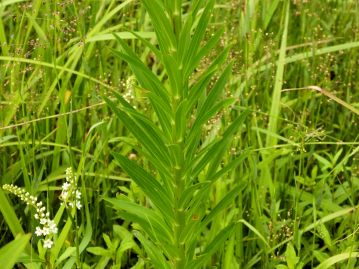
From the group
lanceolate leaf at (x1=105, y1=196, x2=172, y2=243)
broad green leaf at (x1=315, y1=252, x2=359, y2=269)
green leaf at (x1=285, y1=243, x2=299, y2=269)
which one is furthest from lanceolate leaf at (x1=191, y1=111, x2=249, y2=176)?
broad green leaf at (x1=315, y1=252, x2=359, y2=269)

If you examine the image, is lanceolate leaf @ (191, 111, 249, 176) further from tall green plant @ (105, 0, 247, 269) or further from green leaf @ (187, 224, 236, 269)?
green leaf @ (187, 224, 236, 269)

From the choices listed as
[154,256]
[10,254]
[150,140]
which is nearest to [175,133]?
[150,140]

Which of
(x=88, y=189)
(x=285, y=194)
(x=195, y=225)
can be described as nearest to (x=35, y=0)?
(x=88, y=189)

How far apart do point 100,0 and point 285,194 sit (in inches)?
43.8

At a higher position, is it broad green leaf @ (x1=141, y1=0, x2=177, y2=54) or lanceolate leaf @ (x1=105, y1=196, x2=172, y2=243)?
broad green leaf @ (x1=141, y1=0, x2=177, y2=54)

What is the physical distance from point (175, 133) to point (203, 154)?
321 mm

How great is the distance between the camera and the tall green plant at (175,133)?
1.28 metres

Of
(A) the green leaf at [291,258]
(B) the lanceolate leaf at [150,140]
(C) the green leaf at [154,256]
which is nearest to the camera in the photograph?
(B) the lanceolate leaf at [150,140]

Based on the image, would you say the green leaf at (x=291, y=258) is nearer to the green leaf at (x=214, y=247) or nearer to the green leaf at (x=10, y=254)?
the green leaf at (x=214, y=247)

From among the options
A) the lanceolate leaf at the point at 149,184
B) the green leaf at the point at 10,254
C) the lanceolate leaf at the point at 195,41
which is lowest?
the lanceolate leaf at the point at 149,184

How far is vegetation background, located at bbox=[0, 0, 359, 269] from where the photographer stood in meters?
1.65

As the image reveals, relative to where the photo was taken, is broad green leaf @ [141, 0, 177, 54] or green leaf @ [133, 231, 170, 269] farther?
green leaf @ [133, 231, 170, 269]

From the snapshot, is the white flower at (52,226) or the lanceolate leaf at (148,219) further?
the white flower at (52,226)

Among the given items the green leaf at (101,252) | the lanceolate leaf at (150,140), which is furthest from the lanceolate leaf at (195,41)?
the green leaf at (101,252)
